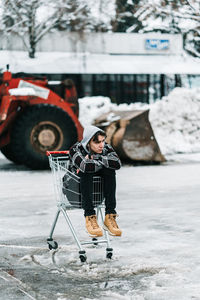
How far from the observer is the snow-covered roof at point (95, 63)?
30.1 m

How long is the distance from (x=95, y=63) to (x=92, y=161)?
2676 cm

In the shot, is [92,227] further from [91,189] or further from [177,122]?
[177,122]

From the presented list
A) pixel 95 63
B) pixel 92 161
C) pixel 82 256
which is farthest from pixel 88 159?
pixel 95 63

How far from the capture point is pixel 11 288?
4.81 meters

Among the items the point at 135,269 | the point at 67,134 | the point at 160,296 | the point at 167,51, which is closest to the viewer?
the point at 160,296

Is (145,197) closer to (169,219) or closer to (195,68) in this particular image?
(169,219)

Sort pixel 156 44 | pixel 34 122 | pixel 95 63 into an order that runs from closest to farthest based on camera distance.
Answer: pixel 34 122, pixel 95 63, pixel 156 44

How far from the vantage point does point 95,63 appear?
31938mm

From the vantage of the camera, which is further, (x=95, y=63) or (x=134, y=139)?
(x=95, y=63)

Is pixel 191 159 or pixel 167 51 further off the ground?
pixel 167 51

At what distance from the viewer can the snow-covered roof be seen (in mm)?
30125

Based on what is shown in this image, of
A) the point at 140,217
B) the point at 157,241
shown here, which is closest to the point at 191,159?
the point at 140,217

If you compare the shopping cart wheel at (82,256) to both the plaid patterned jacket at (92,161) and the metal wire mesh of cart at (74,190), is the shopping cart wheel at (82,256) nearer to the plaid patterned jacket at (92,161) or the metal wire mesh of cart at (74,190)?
the metal wire mesh of cart at (74,190)

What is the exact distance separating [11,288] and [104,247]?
147cm
